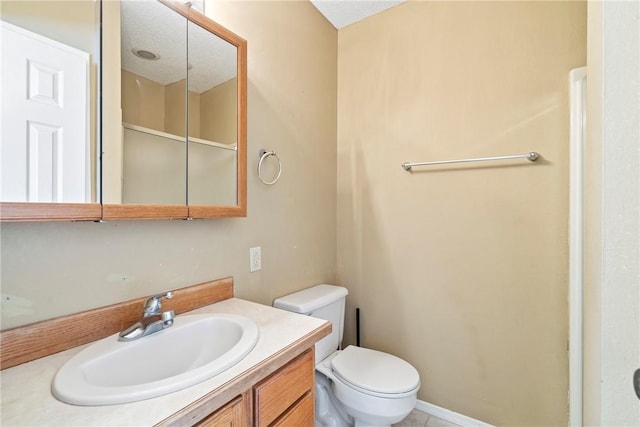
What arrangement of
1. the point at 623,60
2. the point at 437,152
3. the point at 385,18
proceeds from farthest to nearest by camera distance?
the point at 385,18
the point at 437,152
the point at 623,60

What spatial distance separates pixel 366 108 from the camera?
2.00 metres

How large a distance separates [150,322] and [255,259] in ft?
1.97

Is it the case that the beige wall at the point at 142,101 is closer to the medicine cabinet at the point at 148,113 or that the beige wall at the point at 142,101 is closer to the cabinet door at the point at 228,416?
the medicine cabinet at the point at 148,113

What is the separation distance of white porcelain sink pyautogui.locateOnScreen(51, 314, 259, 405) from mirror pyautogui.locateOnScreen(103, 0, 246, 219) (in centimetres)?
39

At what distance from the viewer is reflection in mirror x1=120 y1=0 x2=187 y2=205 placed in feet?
3.19

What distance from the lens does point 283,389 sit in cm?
85

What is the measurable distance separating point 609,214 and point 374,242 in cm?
141

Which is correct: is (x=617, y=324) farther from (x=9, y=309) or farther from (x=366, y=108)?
(x=366, y=108)

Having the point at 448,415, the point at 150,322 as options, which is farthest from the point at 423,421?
the point at 150,322

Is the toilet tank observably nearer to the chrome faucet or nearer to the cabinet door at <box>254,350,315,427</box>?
the cabinet door at <box>254,350,315,427</box>

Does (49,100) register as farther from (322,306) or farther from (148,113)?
(322,306)

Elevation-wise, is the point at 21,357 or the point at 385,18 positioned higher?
the point at 385,18

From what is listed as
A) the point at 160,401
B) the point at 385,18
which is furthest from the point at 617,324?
the point at 385,18

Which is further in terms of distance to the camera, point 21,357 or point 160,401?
point 21,357
